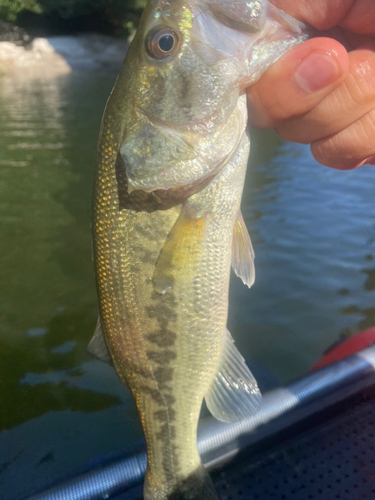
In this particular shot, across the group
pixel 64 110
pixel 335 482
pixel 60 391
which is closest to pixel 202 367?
pixel 335 482

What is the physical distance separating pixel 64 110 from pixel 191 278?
669 inches

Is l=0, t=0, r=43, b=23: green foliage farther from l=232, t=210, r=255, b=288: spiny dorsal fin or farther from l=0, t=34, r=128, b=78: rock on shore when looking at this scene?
l=232, t=210, r=255, b=288: spiny dorsal fin

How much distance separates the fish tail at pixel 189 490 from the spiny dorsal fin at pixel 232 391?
1.02ft

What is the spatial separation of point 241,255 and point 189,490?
1.19 m

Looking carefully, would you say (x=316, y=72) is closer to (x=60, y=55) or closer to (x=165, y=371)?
(x=165, y=371)

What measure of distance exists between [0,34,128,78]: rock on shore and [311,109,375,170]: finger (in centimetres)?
3271

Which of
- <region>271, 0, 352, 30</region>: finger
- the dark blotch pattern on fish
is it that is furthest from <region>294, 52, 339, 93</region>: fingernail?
the dark blotch pattern on fish

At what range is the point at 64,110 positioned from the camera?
16.6 m

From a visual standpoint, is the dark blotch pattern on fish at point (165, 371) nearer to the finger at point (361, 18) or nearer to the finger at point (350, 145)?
the finger at point (350, 145)

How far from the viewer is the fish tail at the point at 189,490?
1.83 m

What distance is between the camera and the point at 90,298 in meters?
5.32

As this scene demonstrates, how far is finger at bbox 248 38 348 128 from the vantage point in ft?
4.82

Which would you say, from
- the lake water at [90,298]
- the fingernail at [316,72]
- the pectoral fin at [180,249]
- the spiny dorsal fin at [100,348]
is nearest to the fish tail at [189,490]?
the spiny dorsal fin at [100,348]

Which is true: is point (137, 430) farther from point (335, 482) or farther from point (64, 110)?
point (64, 110)
